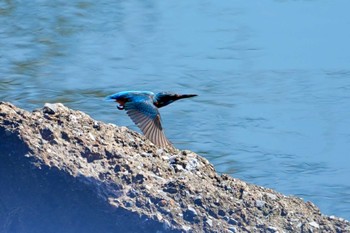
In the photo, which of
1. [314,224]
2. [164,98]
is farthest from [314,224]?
[164,98]

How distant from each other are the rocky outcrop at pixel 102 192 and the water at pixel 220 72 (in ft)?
7.15

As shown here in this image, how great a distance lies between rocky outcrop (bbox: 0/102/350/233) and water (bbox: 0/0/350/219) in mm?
2179

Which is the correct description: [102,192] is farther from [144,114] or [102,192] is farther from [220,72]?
[220,72]

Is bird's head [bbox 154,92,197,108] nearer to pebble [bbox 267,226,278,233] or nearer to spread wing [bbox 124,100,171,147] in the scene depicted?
spread wing [bbox 124,100,171,147]

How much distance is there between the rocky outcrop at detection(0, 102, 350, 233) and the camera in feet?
A: 13.9

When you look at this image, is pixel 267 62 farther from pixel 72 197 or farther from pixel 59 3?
pixel 72 197

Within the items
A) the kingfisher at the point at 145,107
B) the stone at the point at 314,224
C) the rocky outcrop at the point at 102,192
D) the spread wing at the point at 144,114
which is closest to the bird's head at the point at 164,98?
the kingfisher at the point at 145,107

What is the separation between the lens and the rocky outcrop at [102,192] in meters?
4.24

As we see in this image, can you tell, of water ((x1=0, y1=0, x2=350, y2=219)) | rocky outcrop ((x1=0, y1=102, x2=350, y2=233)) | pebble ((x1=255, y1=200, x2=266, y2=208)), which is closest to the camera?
rocky outcrop ((x1=0, y1=102, x2=350, y2=233))

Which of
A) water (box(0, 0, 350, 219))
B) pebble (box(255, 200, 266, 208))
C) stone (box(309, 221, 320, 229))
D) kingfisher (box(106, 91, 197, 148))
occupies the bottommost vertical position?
water (box(0, 0, 350, 219))

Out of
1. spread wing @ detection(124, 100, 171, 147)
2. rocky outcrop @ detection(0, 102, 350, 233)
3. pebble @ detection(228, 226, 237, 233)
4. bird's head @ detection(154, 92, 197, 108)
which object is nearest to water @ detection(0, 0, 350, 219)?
bird's head @ detection(154, 92, 197, 108)

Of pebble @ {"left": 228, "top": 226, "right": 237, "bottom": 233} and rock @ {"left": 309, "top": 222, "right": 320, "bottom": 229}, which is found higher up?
pebble @ {"left": 228, "top": 226, "right": 237, "bottom": 233}

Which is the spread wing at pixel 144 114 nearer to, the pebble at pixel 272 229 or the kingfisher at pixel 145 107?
the kingfisher at pixel 145 107

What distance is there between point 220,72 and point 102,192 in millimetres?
4598
